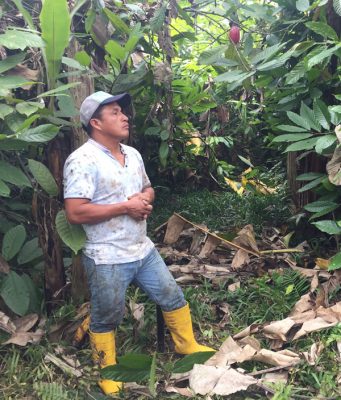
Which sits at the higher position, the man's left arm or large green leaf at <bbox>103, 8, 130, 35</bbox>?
large green leaf at <bbox>103, 8, 130, 35</bbox>

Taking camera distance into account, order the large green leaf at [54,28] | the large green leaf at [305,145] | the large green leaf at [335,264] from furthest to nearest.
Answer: the large green leaf at [305,145] → the large green leaf at [335,264] → the large green leaf at [54,28]

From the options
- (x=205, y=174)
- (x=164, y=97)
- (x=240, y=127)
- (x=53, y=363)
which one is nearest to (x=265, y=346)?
(x=53, y=363)

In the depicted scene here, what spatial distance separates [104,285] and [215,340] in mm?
835

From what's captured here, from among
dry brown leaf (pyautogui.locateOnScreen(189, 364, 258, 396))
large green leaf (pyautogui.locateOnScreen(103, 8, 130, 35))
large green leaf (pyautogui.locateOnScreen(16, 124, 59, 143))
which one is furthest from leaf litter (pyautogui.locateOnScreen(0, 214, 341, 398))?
large green leaf (pyautogui.locateOnScreen(103, 8, 130, 35))

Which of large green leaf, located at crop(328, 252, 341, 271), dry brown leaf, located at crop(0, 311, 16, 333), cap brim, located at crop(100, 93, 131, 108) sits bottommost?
dry brown leaf, located at crop(0, 311, 16, 333)

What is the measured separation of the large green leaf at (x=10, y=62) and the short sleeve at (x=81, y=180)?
24.2 inches

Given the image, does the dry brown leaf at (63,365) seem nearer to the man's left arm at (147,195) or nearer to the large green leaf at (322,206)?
the man's left arm at (147,195)

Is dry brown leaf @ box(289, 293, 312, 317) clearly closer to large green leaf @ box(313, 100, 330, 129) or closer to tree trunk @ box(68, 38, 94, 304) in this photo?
large green leaf @ box(313, 100, 330, 129)

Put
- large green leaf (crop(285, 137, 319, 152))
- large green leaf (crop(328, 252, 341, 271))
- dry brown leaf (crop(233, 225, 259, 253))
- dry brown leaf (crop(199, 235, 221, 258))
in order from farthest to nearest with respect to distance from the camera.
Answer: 1. dry brown leaf (crop(199, 235, 221, 258))
2. dry brown leaf (crop(233, 225, 259, 253))
3. large green leaf (crop(285, 137, 319, 152))
4. large green leaf (crop(328, 252, 341, 271))

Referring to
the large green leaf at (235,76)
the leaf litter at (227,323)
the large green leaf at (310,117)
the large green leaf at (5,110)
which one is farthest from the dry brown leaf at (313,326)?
the large green leaf at (5,110)

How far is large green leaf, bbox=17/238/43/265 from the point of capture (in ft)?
9.39

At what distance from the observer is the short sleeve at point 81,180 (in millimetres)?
2283

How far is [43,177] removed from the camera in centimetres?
254

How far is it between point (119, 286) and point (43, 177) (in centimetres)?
71
